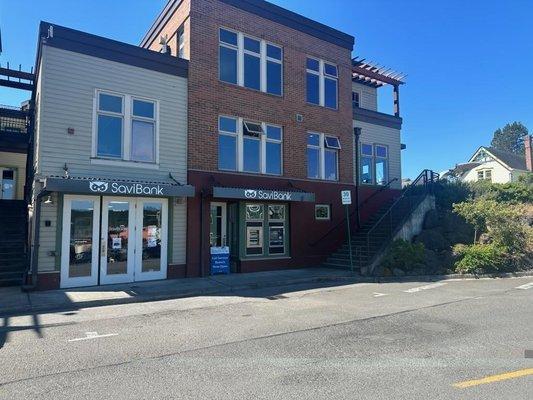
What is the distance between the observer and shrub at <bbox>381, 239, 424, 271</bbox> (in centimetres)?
1489

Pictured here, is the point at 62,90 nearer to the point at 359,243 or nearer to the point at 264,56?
the point at 264,56

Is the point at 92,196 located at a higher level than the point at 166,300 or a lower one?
higher

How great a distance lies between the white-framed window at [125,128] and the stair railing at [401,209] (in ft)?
27.5

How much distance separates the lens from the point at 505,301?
9672 mm

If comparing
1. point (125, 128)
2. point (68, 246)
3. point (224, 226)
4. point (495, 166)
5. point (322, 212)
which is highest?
point (495, 166)

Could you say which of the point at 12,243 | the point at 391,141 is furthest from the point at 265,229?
the point at 391,141

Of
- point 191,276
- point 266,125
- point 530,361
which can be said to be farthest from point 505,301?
point 266,125

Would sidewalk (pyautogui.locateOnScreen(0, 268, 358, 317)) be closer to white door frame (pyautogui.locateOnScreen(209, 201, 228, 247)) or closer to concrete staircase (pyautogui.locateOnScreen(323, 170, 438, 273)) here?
concrete staircase (pyautogui.locateOnScreen(323, 170, 438, 273))

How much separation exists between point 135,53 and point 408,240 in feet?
40.5

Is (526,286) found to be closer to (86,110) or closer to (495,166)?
(86,110)

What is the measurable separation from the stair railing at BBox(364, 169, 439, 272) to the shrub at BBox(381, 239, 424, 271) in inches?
16.7

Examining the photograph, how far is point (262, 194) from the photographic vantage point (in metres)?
14.3

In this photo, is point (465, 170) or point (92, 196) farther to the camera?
point (465, 170)

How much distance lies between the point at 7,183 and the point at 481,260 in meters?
23.8
